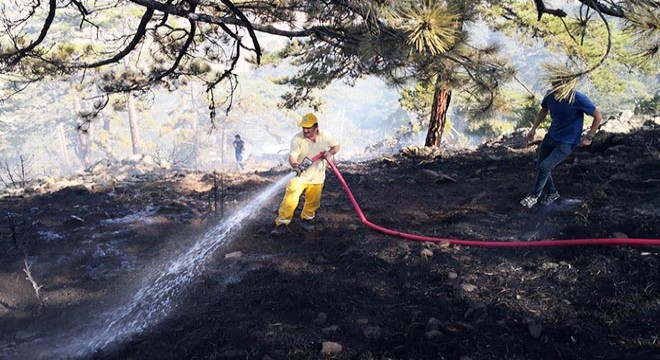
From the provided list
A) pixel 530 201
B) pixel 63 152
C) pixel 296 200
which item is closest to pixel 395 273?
pixel 296 200

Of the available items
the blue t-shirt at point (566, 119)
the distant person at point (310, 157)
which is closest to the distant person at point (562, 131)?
the blue t-shirt at point (566, 119)

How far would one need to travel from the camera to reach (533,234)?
4.28 metres

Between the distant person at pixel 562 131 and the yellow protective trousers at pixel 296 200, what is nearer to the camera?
the distant person at pixel 562 131

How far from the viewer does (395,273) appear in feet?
12.6

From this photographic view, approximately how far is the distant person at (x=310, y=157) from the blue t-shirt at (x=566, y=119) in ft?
8.08

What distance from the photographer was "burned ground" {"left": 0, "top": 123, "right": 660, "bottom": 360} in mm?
2828

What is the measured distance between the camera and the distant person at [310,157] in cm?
521

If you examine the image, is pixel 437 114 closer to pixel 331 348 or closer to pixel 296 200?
pixel 296 200

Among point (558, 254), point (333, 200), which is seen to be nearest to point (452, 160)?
point (333, 200)

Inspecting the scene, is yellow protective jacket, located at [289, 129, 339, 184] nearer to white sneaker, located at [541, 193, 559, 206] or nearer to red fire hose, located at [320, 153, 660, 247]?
red fire hose, located at [320, 153, 660, 247]

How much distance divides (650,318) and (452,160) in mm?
5935

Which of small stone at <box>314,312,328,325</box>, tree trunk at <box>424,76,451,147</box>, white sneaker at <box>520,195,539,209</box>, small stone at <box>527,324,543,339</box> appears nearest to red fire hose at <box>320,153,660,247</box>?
small stone at <box>527,324,543,339</box>

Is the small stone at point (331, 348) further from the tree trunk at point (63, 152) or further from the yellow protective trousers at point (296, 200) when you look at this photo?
the tree trunk at point (63, 152)

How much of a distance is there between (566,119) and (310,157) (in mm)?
2909
